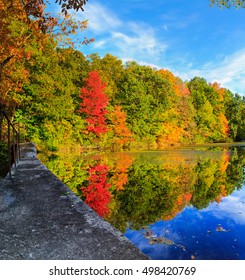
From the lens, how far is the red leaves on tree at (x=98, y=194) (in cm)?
645

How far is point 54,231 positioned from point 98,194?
497cm

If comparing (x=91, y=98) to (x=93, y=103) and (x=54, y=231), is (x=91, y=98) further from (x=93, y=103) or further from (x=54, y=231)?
(x=54, y=231)

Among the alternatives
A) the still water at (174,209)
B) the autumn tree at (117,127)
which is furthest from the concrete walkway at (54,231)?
the autumn tree at (117,127)

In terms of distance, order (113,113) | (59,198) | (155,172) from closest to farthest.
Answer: (59,198)
(155,172)
(113,113)

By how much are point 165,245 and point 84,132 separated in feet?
75.6

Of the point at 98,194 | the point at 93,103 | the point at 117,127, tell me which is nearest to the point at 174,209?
the point at 98,194

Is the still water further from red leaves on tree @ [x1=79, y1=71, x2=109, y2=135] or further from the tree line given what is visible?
red leaves on tree @ [x1=79, y1=71, x2=109, y2=135]

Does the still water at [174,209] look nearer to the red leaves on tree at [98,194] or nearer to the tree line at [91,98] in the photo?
the red leaves on tree at [98,194]

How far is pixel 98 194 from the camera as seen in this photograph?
782cm

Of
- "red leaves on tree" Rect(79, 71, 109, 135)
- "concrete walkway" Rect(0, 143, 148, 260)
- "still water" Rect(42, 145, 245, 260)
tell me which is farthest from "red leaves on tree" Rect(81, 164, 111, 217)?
"red leaves on tree" Rect(79, 71, 109, 135)

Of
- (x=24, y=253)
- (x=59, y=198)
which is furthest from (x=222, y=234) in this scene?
(x=24, y=253)

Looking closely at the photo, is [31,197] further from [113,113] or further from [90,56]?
[90,56]

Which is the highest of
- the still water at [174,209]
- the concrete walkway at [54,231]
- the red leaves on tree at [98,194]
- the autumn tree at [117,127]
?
the autumn tree at [117,127]

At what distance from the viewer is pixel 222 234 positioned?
16.6 ft
